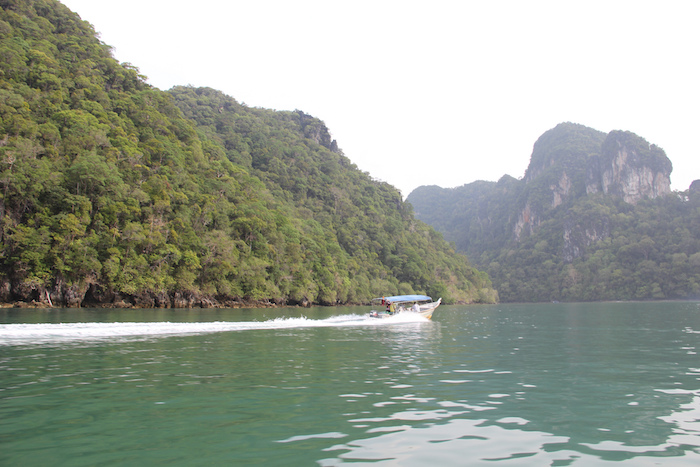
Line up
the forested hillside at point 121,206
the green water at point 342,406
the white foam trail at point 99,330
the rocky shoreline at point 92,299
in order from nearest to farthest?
the green water at point 342,406, the white foam trail at point 99,330, the rocky shoreline at point 92,299, the forested hillside at point 121,206

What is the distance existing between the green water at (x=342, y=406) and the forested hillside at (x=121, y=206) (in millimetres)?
30145

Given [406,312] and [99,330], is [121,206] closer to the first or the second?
[99,330]

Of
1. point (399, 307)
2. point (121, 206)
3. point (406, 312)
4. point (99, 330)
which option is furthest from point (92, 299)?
point (406, 312)

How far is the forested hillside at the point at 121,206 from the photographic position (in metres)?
43.8

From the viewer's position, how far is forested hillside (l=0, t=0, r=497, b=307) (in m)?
43.8

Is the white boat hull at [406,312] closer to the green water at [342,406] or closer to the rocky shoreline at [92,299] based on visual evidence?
the green water at [342,406]

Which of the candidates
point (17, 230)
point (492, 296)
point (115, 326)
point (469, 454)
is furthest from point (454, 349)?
point (492, 296)

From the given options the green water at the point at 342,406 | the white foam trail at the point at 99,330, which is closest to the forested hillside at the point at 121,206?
the white foam trail at the point at 99,330

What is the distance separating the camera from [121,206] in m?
48.2

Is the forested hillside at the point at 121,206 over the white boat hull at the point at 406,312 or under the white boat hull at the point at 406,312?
over

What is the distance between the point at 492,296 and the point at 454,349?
124 m

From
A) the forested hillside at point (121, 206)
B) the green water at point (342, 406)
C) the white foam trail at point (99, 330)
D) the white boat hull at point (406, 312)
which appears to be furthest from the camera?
the forested hillside at point (121, 206)

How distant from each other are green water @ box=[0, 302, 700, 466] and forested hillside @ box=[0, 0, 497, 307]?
30.1 meters

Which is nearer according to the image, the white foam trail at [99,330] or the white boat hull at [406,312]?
the white foam trail at [99,330]
